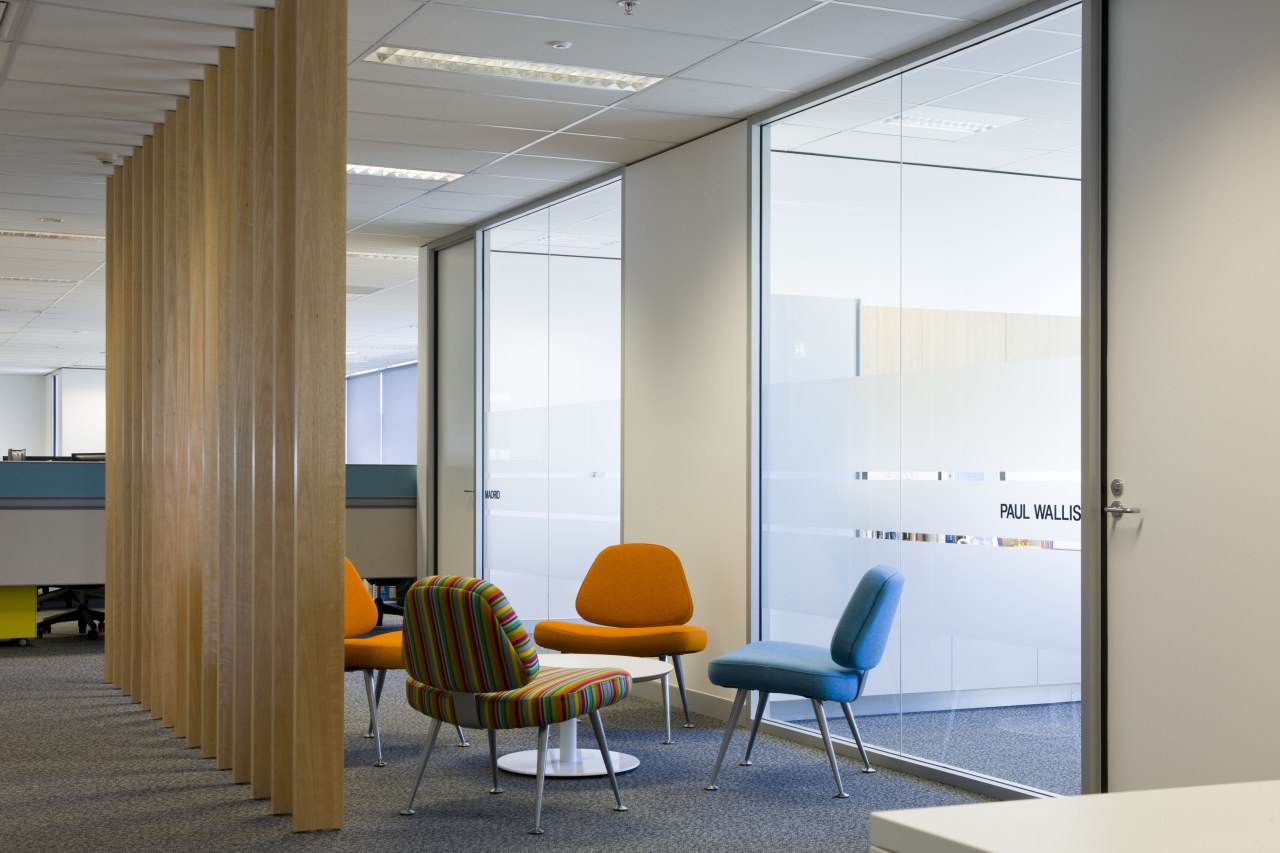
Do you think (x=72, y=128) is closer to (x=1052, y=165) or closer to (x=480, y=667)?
(x=480, y=667)

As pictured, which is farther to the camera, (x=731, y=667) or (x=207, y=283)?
(x=207, y=283)

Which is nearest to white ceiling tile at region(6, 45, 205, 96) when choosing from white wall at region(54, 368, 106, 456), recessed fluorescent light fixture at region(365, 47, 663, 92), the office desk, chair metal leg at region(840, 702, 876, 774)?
recessed fluorescent light fixture at region(365, 47, 663, 92)

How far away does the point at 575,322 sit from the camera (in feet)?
28.6

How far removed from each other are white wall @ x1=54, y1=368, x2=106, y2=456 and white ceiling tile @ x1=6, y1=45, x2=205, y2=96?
18499mm

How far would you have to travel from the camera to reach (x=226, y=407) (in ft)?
18.9

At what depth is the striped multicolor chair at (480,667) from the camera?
4633mm

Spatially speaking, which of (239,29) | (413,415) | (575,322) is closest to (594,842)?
(239,29)

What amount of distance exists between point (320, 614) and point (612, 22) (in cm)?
257

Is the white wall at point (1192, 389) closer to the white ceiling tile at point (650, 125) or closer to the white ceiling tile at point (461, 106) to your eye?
the white ceiling tile at point (650, 125)

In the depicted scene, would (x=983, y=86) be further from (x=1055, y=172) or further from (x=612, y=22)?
(x=612, y=22)

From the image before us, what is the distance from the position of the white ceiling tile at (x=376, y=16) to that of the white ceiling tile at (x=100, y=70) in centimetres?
99

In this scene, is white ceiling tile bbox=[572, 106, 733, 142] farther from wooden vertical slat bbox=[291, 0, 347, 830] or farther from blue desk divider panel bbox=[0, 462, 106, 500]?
blue desk divider panel bbox=[0, 462, 106, 500]

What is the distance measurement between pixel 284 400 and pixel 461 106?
7.50 feet

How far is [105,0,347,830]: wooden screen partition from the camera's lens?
465 cm
